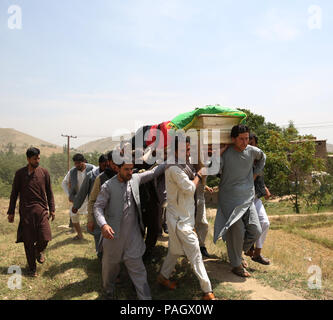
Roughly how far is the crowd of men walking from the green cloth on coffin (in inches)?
13.7

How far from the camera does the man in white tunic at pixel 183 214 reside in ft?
11.7

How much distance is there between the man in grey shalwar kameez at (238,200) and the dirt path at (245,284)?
0.14 meters

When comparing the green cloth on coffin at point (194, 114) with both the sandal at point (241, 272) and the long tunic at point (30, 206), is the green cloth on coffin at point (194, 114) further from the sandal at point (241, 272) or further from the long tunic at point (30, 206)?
the long tunic at point (30, 206)

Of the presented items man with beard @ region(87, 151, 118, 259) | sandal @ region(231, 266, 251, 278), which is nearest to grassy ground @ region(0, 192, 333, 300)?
sandal @ region(231, 266, 251, 278)

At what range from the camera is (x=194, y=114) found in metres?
4.47

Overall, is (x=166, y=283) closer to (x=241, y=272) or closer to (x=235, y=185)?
(x=241, y=272)

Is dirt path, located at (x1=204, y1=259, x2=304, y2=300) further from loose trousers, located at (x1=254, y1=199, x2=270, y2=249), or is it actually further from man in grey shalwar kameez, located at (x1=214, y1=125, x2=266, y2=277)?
loose trousers, located at (x1=254, y1=199, x2=270, y2=249)

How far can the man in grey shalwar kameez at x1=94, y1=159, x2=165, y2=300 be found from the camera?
3.61 meters

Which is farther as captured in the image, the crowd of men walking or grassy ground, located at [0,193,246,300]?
grassy ground, located at [0,193,246,300]

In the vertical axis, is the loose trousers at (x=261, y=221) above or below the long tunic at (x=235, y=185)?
below

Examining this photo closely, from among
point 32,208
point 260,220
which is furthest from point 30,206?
point 260,220

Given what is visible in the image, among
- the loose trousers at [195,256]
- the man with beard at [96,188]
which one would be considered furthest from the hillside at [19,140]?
the loose trousers at [195,256]

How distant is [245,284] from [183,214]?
1.28m
